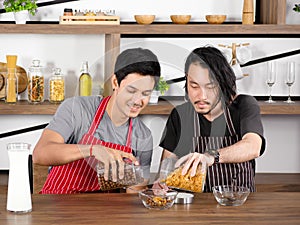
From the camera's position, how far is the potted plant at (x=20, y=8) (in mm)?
3521

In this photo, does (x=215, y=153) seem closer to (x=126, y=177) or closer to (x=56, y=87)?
(x=126, y=177)

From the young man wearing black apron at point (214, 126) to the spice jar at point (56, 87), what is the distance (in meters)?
1.14

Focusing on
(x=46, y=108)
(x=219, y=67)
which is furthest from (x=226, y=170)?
(x=46, y=108)

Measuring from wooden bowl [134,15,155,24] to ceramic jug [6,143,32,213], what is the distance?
1.60 meters

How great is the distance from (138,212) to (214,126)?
53cm

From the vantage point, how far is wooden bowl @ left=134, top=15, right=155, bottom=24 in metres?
3.56

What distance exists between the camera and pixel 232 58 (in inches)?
145

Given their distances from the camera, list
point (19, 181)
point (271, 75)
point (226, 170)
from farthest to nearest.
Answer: point (271, 75) < point (226, 170) < point (19, 181)

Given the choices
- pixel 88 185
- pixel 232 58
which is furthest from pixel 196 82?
pixel 232 58

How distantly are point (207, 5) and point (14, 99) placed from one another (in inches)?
46.6

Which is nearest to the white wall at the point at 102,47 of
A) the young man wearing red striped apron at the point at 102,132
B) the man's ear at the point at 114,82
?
the young man wearing red striped apron at the point at 102,132

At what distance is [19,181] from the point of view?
2.11m

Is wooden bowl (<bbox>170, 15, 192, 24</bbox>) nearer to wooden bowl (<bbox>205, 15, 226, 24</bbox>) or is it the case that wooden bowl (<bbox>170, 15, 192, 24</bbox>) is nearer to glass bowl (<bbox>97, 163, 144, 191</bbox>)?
wooden bowl (<bbox>205, 15, 226, 24</bbox>)

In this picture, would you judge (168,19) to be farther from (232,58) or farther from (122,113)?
(122,113)
